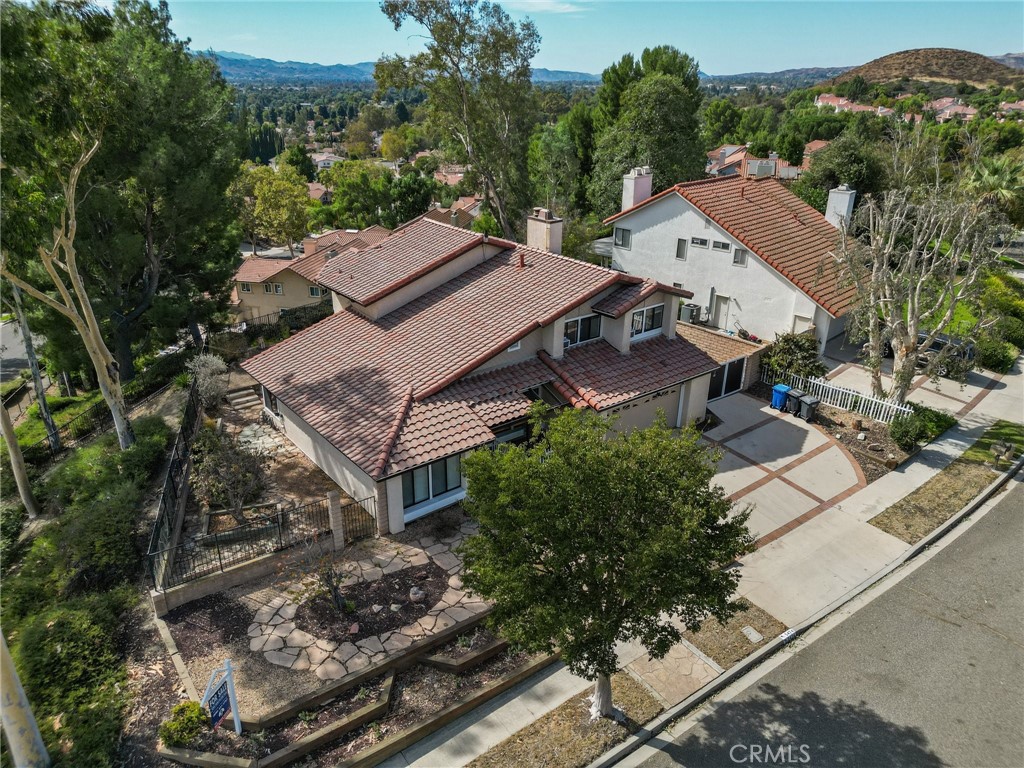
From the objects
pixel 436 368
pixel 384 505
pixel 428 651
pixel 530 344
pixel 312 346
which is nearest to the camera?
pixel 428 651

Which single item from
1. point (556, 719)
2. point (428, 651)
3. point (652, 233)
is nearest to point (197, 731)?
point (428, 651)

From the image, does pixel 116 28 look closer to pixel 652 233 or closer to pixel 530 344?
pixel 530 344

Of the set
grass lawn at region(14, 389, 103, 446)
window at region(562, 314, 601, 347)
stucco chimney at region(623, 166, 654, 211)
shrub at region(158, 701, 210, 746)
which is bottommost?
grass lawn at region(14, 389, 103, 446)

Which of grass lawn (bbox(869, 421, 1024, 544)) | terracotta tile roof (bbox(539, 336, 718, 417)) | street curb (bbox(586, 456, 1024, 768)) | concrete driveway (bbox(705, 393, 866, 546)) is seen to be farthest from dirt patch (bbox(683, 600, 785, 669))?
terracotta tile roof (bbox(539, 336, 718, 417))

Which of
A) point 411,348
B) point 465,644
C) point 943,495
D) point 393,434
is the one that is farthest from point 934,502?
point 411,348

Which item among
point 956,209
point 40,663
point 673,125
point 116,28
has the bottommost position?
point 40,663

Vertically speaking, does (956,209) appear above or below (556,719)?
above

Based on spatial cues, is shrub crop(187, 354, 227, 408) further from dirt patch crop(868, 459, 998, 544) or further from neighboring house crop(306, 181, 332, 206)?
neighboring house crop(306, 181, 332, 206)
